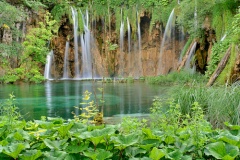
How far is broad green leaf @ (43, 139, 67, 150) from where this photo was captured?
2.27m

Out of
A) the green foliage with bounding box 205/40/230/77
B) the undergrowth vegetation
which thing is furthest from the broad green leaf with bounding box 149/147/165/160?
the green foliage with bounding box 205/40/230/77

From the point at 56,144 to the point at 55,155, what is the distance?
0.13m

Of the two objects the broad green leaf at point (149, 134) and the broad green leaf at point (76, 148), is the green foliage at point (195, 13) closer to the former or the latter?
the broad green leaf at point (149, 134)

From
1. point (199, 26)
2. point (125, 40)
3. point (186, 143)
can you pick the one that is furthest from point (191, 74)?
point (186, 143)

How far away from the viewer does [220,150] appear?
2.21m

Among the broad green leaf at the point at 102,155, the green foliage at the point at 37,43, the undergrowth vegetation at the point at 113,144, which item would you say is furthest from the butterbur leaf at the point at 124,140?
the green foliage at the point at 37,43

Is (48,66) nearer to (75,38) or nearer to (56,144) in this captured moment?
(75,38)

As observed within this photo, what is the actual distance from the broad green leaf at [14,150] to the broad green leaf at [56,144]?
0.57 ft

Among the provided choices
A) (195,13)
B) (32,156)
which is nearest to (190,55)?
(195,13)

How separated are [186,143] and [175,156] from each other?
0.91ft

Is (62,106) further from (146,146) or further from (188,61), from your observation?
(188,61)

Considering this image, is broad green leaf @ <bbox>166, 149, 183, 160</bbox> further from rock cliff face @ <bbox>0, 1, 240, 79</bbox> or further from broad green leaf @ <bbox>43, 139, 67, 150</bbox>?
rock cliff face @ <bbox>0, 1, 240, 79</bbox>

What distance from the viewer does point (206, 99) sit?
20.8 feet

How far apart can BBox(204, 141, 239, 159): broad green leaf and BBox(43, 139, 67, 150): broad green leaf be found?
103cm
